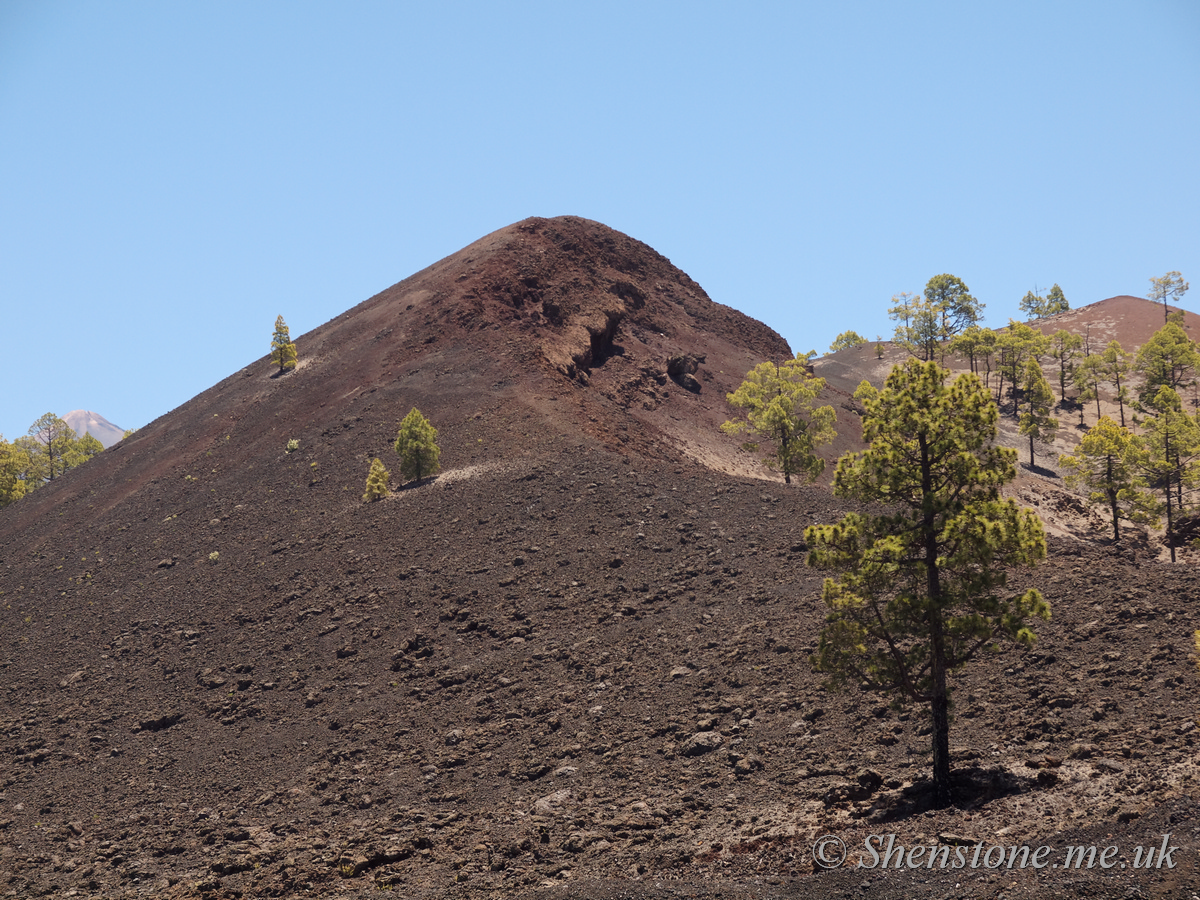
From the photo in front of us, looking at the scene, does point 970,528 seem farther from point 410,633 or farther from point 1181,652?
point 410,633

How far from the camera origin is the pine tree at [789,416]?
5084cm

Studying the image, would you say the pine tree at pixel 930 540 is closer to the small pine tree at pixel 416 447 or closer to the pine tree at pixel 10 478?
the small pine tree at pixel 416 447

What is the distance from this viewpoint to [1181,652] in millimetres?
20156

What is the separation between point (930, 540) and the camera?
17.5 meters

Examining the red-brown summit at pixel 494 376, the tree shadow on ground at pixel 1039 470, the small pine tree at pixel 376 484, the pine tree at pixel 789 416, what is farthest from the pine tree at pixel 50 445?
the tree shadow on ground at pixel 1039 470

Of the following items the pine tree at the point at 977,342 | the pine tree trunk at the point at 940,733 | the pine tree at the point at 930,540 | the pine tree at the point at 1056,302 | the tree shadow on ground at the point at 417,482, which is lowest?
the pine tree trunk at the point at 940,733

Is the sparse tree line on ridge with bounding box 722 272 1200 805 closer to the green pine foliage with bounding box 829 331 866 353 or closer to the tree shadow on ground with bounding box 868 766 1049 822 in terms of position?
the tree shadow on ground with bounding box 868 766 1049 822

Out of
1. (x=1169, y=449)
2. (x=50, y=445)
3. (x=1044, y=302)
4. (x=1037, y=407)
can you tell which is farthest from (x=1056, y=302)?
(x=50, y=445)

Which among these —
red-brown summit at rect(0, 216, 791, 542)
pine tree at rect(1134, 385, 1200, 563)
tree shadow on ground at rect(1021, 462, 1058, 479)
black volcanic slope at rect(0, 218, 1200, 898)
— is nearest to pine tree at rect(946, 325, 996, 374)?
tree shadow on ground at rect(1021, 462, 1058, 479)

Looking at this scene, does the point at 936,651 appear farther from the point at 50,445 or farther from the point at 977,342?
the point at 50,445

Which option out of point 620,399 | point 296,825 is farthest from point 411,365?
point 296,825

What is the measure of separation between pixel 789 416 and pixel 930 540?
3405 cm

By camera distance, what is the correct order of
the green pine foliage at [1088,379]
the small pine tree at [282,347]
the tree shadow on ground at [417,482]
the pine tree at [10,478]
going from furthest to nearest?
the green pine foliage at [1088,379] < the pine tree at [10,478] < the small pine tree at [282,347] < the tree shadow on ground at [417,482]

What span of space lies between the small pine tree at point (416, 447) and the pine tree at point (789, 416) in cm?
1885
